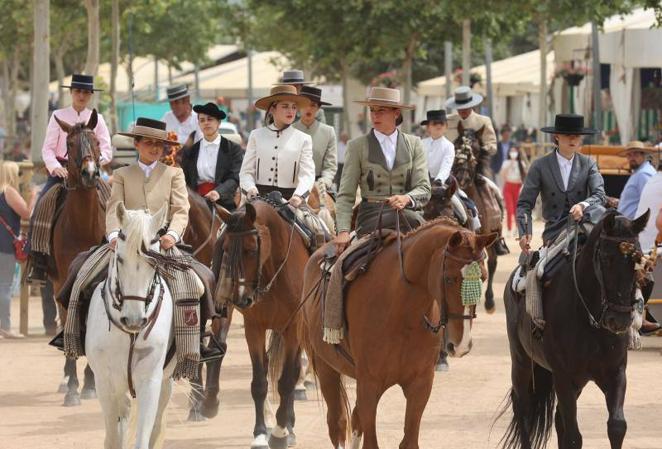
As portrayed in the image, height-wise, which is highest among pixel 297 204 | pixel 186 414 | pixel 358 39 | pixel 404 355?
pixel 358 39

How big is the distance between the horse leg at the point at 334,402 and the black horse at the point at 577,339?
1200 mm

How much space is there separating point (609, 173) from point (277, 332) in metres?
9.09

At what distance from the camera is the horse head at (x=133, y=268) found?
9.78 meters

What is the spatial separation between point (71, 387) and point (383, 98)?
15.9 ft

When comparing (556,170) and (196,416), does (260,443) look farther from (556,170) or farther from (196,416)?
(556,170)

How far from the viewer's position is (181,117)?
56.4 feet

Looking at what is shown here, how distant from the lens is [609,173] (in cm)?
2094

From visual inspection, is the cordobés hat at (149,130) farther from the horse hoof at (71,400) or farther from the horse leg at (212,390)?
the horse hoof at (71,400)

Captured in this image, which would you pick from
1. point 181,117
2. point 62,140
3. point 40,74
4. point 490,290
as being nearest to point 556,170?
point 62,140

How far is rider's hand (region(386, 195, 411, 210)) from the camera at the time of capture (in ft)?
36.0

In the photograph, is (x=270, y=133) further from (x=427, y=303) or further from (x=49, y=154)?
(x=427, y=303)

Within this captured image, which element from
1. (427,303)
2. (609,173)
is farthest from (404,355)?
(609,173)

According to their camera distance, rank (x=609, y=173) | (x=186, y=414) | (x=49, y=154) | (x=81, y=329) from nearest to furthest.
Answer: (x=81, y=329)
(x=186, y=414)
(x=49, y=154)
(x=609, y=173)

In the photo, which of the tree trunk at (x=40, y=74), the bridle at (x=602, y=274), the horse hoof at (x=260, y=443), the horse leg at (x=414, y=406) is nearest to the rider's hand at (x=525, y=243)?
the bridle at (x=602, y=274)
